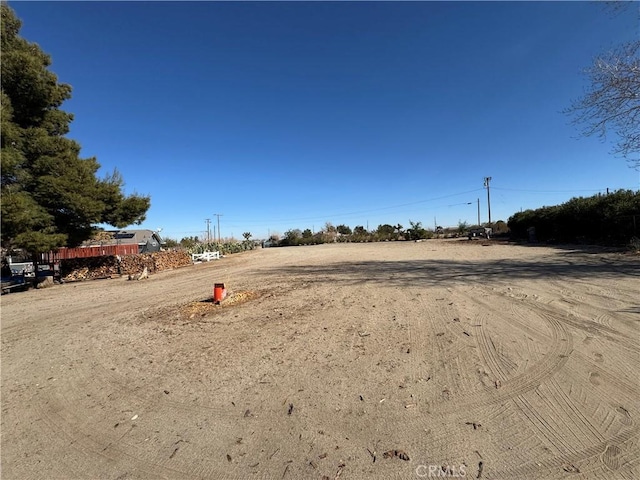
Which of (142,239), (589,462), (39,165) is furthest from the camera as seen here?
(142,239)

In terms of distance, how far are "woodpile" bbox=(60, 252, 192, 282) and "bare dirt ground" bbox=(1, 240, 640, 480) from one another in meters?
10.8

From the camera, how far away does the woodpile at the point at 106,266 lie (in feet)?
50.8

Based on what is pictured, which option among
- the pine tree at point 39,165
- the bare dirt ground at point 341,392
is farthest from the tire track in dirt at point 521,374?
the pine tree at point 39,165

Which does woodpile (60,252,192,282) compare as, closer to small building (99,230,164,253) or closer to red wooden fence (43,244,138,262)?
red wooden fence (43,244,138,262)

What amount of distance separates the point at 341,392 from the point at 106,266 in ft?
56.8

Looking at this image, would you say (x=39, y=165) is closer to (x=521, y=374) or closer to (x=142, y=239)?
(x=521, y=374)

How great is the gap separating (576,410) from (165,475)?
10.8ft

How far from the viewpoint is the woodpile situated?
15469mm

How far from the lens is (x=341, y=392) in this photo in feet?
10.3

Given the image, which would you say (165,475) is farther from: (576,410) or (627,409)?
(627,409)

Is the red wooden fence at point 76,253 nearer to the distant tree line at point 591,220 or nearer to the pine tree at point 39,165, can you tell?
the pine tree at point 39,165

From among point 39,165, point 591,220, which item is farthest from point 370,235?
point 39,165

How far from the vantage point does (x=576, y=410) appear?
8.45 feet

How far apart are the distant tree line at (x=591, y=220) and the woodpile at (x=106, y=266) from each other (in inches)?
979
